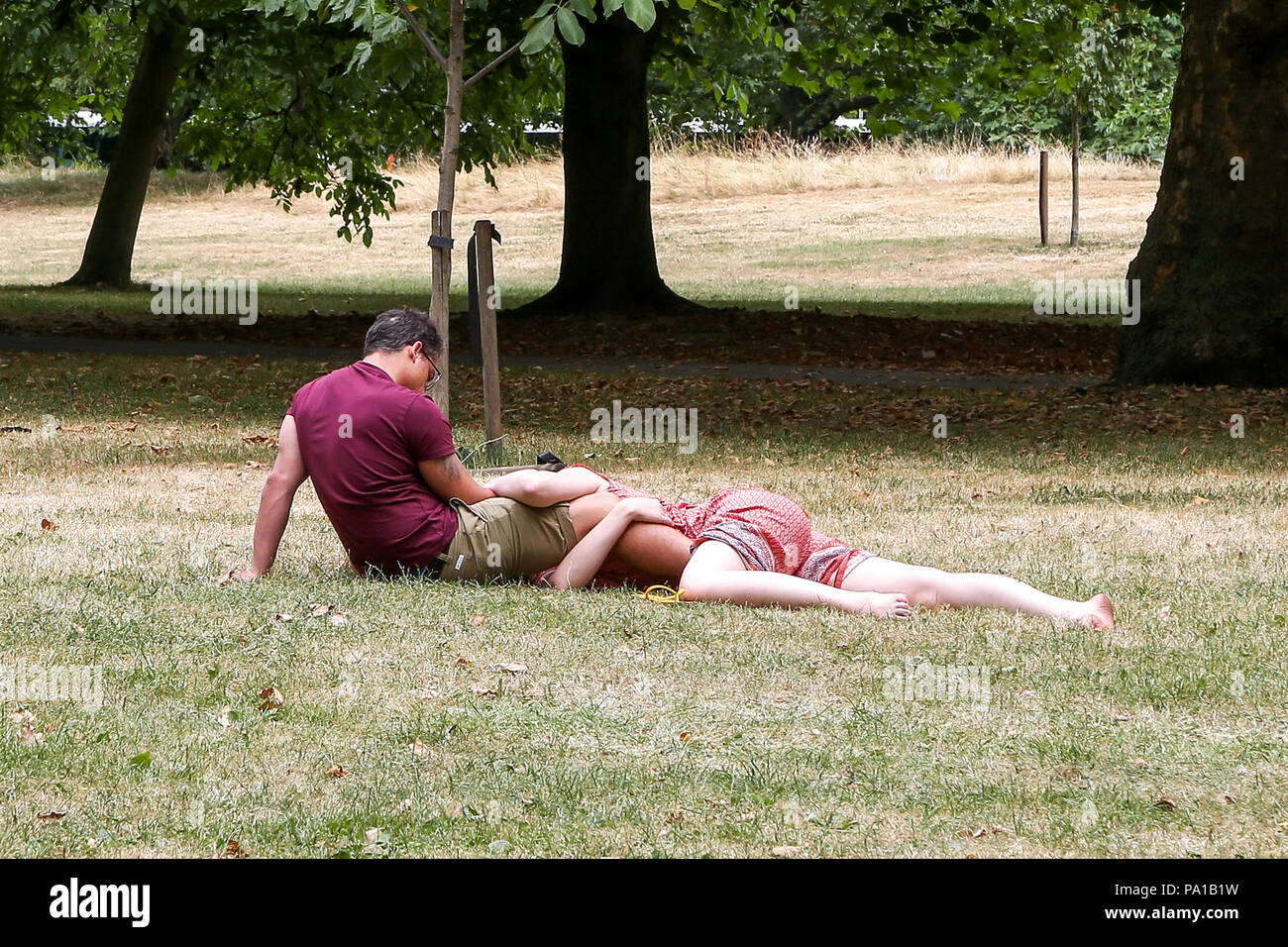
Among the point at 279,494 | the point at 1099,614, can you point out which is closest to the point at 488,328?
the point at 279,494

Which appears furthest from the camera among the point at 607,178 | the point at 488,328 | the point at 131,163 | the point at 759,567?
the point at 131,163

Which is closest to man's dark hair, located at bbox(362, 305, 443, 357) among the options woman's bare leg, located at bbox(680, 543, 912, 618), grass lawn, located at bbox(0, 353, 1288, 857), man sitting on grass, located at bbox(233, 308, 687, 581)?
man sitting on grass, located at bbox(233, 308, 687, 581)

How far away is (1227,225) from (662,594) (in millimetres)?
8857

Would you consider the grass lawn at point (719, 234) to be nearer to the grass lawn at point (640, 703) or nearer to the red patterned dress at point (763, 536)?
the grass lawn at point (640, 703)

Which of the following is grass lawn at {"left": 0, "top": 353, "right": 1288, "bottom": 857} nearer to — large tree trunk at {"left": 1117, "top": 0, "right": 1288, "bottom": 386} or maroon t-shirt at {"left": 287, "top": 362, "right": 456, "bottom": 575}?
maroon t-shirt at {"left": 287, "top": 362, "right": 456, "bottom": 575}

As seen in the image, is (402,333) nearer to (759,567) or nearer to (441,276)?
(759,567)

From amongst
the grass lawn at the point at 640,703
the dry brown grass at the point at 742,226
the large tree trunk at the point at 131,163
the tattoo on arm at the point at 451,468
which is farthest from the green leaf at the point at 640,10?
the large tree trunk at the point at 131,163

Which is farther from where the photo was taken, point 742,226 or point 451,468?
point 742,226

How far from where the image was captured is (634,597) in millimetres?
6355

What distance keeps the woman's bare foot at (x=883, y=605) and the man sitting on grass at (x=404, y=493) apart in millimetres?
758

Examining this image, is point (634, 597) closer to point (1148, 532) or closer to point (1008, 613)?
point (1008, 613)

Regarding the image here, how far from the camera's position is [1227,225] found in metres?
13.5

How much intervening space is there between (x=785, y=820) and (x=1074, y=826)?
71cm

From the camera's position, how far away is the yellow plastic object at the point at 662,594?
629 cm
